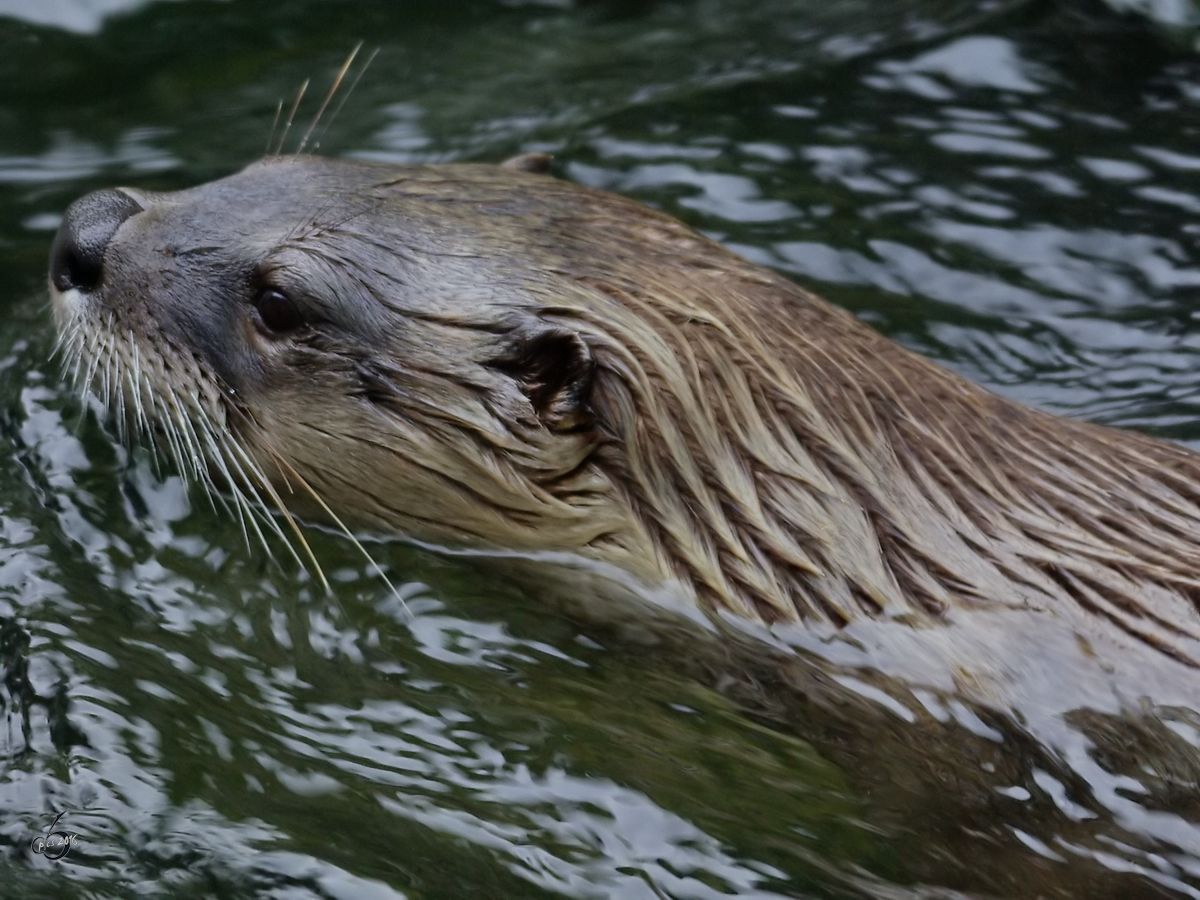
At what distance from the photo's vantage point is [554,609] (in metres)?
3.61

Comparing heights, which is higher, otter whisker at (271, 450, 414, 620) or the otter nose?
the otter nose

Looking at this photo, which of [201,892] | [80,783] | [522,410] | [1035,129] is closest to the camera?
[201,892]

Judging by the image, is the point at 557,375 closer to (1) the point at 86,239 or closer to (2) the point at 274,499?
(2) the point at 274,499

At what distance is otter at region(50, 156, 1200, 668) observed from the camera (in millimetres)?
3270

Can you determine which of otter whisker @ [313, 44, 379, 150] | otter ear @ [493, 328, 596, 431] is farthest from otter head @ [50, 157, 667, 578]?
otter whisker @ [313, 44, 379, 150]

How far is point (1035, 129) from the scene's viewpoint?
548cm

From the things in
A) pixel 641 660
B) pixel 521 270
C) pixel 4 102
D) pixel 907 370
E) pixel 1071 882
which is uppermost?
pixel 4 102

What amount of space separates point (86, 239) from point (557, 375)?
124 cm

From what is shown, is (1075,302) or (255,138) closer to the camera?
(1075,302)

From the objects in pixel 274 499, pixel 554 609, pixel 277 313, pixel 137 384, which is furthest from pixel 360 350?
pixel 554 609

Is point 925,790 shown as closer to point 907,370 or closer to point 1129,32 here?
point 907,370

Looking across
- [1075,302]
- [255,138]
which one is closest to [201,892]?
[1075,302]

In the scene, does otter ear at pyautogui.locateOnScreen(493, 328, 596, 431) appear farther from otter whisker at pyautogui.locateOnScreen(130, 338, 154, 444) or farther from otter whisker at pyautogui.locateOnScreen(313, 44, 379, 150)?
otter whisker at pyautogui.locateOnScreen(313, 44, 379, 150)

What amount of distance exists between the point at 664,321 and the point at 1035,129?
2.63 m
